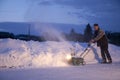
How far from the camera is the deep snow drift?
45.4ft

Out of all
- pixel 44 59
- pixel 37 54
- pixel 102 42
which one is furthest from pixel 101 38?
pixel 37 54

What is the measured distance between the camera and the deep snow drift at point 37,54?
13.8 metres

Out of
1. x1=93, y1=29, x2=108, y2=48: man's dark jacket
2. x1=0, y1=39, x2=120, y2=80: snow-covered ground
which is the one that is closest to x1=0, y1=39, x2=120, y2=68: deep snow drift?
x1=0, y1=39, x2=120, y2=80: snow-covered ground

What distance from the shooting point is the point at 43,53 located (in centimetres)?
1507

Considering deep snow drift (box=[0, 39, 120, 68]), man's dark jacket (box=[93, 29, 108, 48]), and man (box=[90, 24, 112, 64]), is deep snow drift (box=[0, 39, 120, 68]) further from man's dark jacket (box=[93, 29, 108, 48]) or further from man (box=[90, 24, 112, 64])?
man's dark jacket (box=[93, 29, 108, 48])

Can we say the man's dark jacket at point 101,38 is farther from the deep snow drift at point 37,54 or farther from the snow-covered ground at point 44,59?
the deep snow drift at point 37,54

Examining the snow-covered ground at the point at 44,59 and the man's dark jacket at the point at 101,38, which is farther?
the man's dark jacket at the point at 101,38

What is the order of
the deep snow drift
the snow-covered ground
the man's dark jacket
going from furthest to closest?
the man's dark jacket → the deep snow drift → the snow-covered ground

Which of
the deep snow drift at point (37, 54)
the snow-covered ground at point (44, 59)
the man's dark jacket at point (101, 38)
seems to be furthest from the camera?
the man's dark jacket at point (101, 38)

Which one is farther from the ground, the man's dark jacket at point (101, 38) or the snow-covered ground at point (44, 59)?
the man's dark jacket at point (101, 38)

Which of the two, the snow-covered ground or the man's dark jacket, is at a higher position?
the man's dark jacket

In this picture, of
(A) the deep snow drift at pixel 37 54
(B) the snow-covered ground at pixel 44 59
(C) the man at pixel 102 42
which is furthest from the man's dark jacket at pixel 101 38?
(A) the deep snow drift at pixel 37 54

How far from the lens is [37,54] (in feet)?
48.6

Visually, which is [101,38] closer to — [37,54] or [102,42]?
[102,42]
